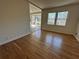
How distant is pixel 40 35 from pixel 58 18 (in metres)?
Answer: 2.28

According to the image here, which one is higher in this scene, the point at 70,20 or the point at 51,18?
the point at 51,18

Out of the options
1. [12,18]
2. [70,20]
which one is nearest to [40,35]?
[12,18]

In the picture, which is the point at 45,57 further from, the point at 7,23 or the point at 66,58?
the point at 7,23

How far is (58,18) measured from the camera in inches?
213

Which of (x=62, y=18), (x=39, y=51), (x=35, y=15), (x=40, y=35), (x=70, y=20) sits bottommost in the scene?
(x=39, y=51)

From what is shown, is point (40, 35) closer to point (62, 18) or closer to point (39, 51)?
point (39, 51)

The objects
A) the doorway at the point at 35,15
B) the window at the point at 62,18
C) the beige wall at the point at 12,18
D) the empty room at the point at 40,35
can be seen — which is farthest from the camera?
the doorway at the point at 35,15

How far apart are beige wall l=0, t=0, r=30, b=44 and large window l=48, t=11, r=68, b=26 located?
2.54 metres

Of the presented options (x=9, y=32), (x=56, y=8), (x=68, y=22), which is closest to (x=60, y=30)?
(x=68, y=22)

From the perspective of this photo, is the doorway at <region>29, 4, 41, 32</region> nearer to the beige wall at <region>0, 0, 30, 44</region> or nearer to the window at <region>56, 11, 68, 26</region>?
the beige wall at <region>0, 0, 30, 44</region>

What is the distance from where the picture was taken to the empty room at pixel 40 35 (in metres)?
2.23

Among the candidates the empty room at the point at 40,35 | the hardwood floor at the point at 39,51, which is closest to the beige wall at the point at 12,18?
the empty room at the point at 40,35

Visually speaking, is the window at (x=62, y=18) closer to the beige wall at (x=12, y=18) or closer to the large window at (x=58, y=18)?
the large window at (x=58, y=18)

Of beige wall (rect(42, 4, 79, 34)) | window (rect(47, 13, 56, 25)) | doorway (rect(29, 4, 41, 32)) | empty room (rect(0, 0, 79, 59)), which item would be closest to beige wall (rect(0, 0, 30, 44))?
empty room (rect(0, 0, 79, 59))
